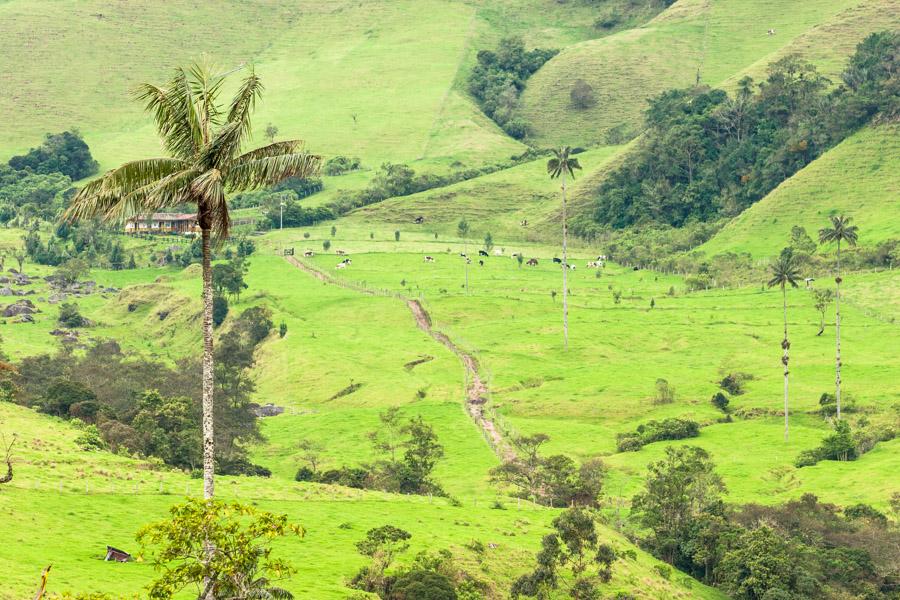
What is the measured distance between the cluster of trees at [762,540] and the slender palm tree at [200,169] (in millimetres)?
49155

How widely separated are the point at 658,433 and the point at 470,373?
A: 89.5ft

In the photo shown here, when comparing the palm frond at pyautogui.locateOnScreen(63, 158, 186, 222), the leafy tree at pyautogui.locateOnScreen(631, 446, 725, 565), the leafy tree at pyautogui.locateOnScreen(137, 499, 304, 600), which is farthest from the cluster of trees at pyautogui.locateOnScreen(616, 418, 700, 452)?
the palm frond at pyautogui.locateOnScreen(63, 158, 186, 222)

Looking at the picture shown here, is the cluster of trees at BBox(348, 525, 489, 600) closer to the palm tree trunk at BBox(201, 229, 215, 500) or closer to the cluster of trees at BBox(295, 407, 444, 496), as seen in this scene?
the cluster of trees at BBox(295, 407, 444, 496)

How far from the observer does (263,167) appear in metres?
39.5

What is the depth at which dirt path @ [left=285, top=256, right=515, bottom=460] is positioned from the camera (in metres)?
111

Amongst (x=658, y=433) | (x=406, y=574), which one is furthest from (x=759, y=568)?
(x=658, y=433)

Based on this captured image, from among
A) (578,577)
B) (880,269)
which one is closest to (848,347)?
(880,269)

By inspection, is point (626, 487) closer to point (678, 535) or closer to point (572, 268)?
point (678, 535)

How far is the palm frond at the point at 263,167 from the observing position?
39.4 m

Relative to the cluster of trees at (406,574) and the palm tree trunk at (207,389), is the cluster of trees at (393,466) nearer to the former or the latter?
the cluster of trees at (406,574)

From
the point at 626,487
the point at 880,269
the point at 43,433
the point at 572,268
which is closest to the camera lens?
the point at 43,433

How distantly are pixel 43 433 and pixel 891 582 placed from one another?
55.8 meters

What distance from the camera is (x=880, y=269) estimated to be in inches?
6590

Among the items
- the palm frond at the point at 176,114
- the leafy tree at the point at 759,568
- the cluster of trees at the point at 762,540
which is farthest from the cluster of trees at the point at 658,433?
the palm frond at the point at 176,114
